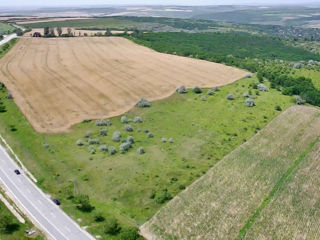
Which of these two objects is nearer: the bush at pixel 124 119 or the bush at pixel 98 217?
the bush at pixel 98 217

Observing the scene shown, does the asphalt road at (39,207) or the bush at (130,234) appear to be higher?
the bush at (130,234)

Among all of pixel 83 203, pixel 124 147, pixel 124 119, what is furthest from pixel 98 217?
pixel 124 119

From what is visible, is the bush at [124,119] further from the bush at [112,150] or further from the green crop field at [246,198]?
the green crop field at [246,198]

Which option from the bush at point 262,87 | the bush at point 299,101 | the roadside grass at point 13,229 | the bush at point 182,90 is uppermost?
the bush at point 182,90

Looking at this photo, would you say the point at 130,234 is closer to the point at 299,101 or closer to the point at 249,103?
the point at 249,103

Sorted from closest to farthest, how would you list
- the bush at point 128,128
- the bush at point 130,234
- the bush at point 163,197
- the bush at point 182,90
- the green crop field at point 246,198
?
the bush at point 130,234, the green crop field at point 246,198, the bush at point 163,197, the bush at point 128,128, the bush at point 182,90

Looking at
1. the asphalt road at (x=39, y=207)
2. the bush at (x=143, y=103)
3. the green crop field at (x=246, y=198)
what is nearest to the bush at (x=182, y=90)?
the bush at (x=143, y=103)
